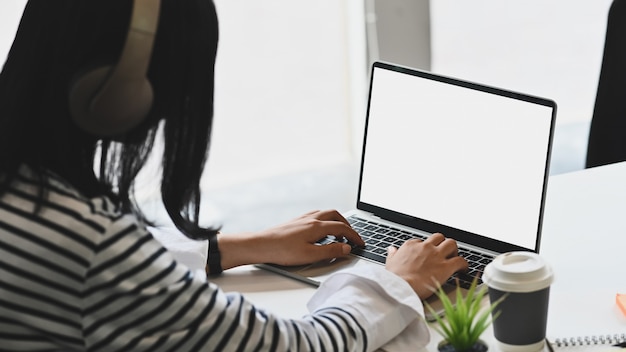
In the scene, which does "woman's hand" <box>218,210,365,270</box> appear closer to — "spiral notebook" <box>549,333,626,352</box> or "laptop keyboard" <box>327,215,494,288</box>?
"laptop keyboard" <box>327,215,494,288</box>

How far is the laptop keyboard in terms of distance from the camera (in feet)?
4.43

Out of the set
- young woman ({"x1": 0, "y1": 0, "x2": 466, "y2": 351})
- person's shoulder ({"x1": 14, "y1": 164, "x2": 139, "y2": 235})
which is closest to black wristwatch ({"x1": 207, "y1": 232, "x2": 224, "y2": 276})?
young woman ({"x1": 0, "y1": 0, "x2": 466, "y2": 351})

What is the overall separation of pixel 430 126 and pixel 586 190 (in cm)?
39

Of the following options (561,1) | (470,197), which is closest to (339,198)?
(561,1)

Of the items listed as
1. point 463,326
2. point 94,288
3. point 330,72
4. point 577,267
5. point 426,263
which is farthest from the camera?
point 330,72

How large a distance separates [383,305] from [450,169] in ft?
1.17

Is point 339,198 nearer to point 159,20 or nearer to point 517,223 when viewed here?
point 517,223

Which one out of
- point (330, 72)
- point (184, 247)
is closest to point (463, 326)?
point (184, 247)

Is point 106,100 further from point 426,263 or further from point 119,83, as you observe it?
point 426,263

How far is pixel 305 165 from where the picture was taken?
12.2 feet

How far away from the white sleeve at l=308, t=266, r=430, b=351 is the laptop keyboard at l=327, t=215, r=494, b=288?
0.44ft

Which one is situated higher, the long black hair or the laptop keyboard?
the long black hair

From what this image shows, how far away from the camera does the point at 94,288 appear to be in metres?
0.97

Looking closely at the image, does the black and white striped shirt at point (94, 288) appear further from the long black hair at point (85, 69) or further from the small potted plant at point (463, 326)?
the small potted plant at point (463, 326)
